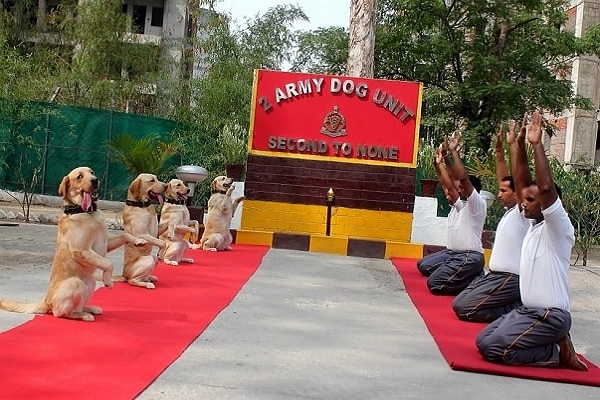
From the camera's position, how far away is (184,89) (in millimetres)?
20734

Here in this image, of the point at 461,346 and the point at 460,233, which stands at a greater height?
the point at 460,233

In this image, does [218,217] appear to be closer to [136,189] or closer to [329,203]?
[329,203]

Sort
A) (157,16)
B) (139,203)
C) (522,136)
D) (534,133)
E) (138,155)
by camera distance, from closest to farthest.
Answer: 1. (534,133)
2. (522,136)
3. (139,203)
4. (138,155)
5. (157,16)

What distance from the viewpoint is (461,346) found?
19.4 feet

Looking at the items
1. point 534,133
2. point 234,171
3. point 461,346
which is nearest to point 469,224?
point 461,346

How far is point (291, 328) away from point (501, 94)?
14.2 meters

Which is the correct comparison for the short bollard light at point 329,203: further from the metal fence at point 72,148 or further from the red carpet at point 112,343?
the metal fence at point 72,148

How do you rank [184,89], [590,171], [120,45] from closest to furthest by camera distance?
[590,171] → [184,89] → [120,45]

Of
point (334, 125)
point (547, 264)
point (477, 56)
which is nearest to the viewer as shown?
point (547, 264)

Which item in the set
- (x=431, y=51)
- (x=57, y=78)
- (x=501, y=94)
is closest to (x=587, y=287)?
(x=501, y=94)

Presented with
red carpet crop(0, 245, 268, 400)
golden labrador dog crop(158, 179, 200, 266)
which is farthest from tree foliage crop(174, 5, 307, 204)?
red carpet crop(0, 245, 268, 400)

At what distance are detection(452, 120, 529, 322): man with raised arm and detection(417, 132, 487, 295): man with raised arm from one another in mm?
1470

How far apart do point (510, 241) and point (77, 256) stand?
3.45m

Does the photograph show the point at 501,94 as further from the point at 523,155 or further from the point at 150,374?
the point at 150,374
